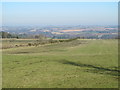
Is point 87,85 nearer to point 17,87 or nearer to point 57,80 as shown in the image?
point 57,80

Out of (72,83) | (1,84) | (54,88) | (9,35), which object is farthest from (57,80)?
(9,35)

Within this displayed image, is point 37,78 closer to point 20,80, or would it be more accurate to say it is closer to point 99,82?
point 20,80

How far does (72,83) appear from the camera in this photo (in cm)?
1134

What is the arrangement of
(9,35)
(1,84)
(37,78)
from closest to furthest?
(1,84), (37,78), (9,35)

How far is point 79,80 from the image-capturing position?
12.1 metres

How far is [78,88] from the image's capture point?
10.3m

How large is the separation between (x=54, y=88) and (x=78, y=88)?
1.10 m

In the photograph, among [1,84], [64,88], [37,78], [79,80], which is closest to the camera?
[64,88]

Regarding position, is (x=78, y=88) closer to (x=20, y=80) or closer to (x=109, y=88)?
(x=109, y=88)

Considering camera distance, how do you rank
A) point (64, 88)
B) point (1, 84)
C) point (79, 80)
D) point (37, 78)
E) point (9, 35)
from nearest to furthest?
1. point (64, 88)
2. point (1, 84)
3. point (79, 80)
4. point (37, 78)
5. point (9, 35)

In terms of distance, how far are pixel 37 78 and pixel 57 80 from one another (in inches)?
55.2

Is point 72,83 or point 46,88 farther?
point 72,83

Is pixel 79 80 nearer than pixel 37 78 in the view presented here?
Yes

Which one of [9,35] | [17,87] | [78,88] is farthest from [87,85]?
[9,35]
